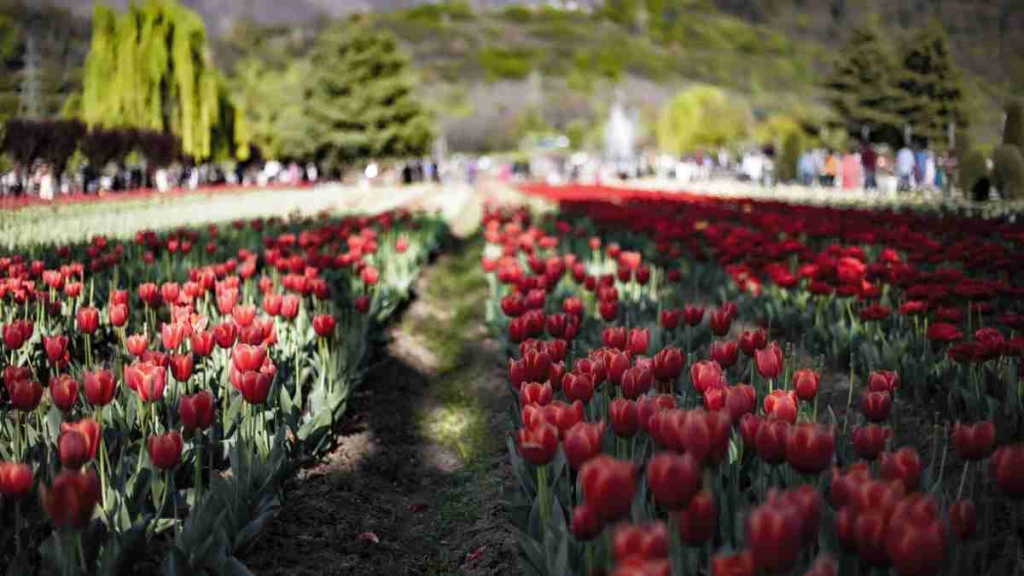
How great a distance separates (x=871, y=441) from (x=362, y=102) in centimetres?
4906

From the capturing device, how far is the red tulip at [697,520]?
1.64m

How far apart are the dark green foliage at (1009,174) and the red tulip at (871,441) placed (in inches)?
602

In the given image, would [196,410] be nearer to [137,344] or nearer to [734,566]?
[137,344]

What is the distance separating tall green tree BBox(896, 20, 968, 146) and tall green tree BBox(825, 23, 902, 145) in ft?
3.73

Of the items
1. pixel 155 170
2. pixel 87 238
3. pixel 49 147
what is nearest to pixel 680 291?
pixel 87 238

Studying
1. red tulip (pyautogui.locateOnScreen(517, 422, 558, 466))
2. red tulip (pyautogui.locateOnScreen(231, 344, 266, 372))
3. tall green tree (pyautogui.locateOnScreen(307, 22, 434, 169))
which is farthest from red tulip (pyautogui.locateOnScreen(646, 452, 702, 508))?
tall green tree (pyautogui.locateOnScreen(307, 22, 434, 169))

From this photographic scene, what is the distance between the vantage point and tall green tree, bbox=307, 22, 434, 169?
1927 inches

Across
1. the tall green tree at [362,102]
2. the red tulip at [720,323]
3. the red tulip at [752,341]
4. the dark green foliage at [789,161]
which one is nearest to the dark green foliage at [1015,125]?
the dark green foliage at [789,161]

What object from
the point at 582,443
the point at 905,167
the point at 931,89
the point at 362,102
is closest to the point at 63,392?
the point at 582,443

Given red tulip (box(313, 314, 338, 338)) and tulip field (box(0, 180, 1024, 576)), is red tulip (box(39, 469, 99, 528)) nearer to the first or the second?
tulip field (box(0, 180, 1024, 576))

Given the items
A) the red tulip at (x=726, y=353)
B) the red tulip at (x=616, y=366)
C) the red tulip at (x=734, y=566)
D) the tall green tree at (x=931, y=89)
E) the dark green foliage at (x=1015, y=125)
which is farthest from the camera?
the tall green tree at (x=931, y=89)

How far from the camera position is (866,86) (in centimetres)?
6238

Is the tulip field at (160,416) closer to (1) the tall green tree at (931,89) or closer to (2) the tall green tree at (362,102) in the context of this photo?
(2) the tall green tree at (362,102)

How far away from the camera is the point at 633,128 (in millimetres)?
130625
